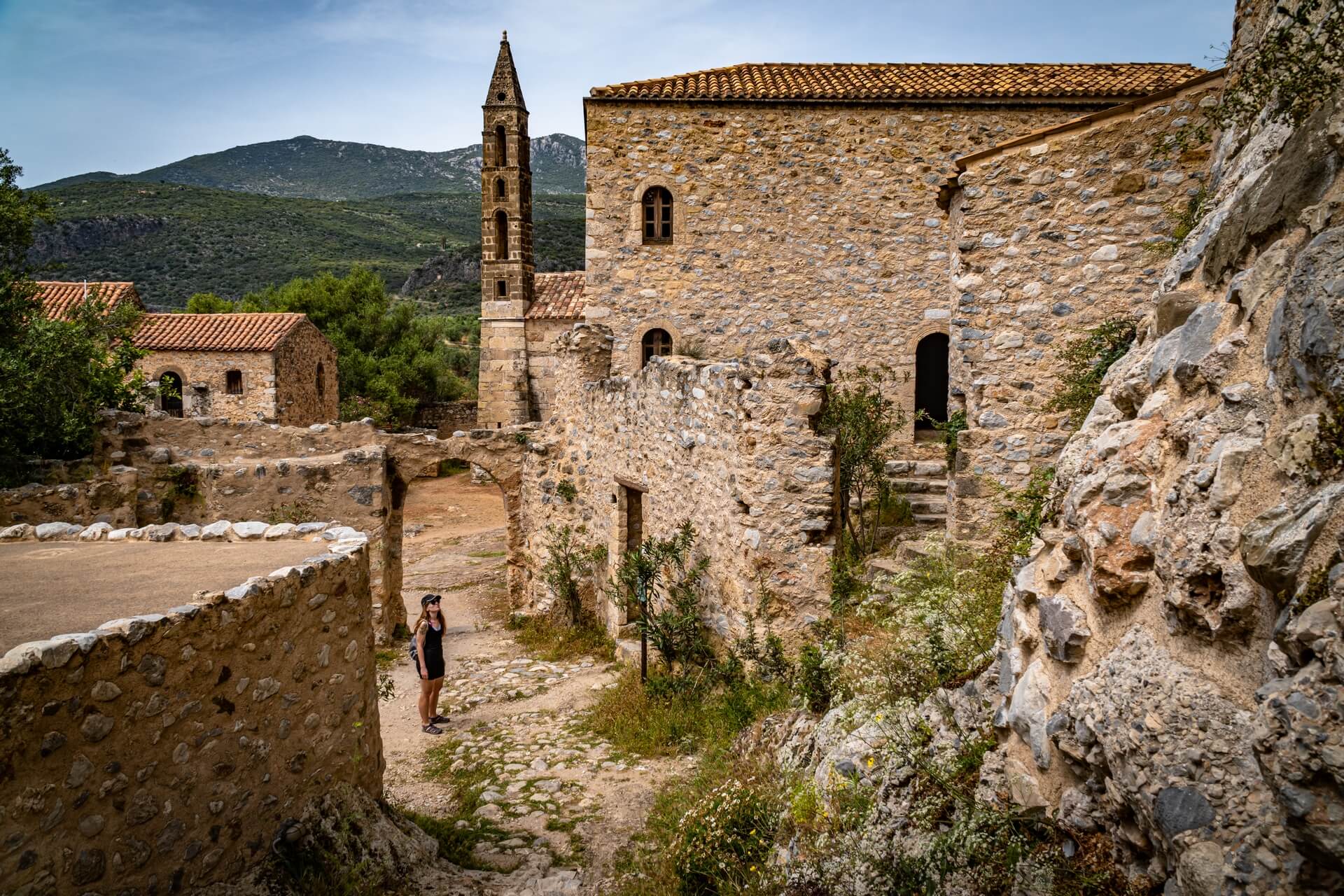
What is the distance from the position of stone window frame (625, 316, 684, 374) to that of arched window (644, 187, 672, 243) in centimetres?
144

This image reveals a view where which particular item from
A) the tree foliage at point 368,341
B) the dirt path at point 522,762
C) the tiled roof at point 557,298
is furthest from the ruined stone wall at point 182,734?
the tree foliage at point 368,341

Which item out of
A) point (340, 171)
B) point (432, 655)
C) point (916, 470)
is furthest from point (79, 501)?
point (340, 171)

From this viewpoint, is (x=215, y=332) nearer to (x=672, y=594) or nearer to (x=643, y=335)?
(x=643, y=335)

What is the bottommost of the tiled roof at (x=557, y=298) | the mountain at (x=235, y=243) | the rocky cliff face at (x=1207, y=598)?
the rocky cliff face at (x=1207, y=598)

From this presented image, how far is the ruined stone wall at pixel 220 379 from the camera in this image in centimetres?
2402

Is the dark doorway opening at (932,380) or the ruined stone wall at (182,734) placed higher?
the dark doorway opening at (932,380)

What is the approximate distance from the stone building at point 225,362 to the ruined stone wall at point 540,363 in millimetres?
7826

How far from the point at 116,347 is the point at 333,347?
1231cm

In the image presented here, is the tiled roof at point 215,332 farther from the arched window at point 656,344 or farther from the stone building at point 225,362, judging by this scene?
the arched window at point 656,344

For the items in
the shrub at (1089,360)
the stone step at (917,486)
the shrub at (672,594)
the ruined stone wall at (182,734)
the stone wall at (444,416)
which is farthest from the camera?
the stone wall at (444,416)

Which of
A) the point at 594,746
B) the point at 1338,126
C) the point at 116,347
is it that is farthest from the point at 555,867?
the point at 116,347

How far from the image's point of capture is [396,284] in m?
50.3

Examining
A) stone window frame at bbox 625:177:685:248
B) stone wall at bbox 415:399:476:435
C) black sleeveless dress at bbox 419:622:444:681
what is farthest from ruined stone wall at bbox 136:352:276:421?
black sleeveless dress at bbox 419:622:444:681

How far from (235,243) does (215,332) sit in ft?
95.6
